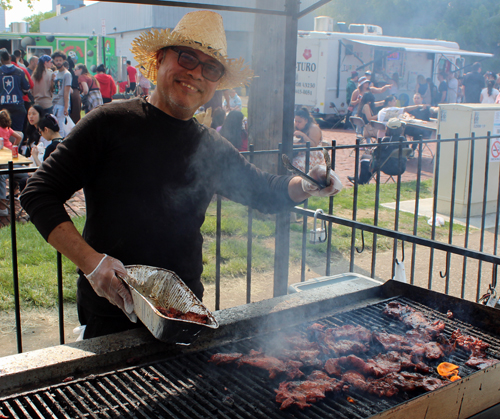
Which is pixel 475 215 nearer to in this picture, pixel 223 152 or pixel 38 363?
pixel 223 152

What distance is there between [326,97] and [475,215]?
10927 mm

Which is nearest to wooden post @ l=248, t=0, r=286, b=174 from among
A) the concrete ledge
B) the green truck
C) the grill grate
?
the concrete ledge

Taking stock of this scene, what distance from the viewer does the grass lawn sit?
15.8ft

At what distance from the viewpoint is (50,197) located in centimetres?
206

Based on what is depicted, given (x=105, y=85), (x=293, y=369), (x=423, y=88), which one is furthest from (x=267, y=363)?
(x=423, y=88)

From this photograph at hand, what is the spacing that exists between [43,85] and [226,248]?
7246 mm

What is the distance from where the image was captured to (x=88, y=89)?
13.8 m

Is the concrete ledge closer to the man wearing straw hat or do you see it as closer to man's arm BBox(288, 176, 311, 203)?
the man wearing straw hat

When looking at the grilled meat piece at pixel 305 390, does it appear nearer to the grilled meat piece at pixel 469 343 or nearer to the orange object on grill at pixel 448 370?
the orange object on grill at pixel 448 370

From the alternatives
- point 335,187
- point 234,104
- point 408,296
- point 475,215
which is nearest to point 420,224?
point 475,215

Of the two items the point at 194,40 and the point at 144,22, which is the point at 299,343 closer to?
the point at 194,40

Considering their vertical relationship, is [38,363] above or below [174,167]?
below

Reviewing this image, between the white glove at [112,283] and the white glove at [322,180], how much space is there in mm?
1072

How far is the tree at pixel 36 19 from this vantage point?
6796cm
